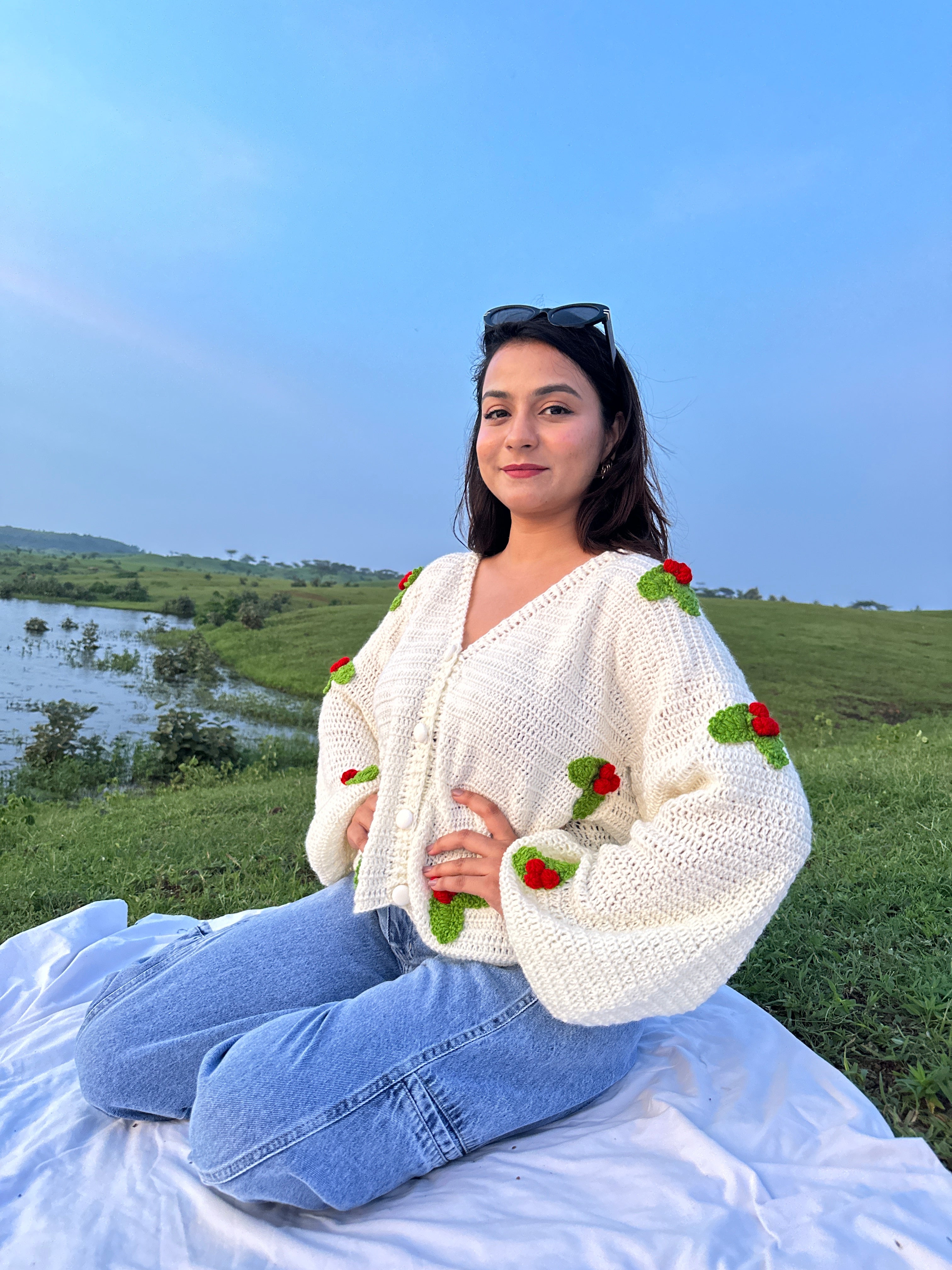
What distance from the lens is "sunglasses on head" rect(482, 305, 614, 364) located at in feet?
7.23

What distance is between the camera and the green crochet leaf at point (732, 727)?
1.80 meters

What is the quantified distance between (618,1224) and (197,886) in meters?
3.07

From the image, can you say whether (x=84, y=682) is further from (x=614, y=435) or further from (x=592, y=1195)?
(x=592, y=1195)

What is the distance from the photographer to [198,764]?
27.2 ft

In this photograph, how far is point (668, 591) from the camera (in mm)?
2016

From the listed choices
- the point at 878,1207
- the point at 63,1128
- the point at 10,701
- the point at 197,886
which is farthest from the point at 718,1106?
the point at 10,701

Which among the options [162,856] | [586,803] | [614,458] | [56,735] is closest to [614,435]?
[614,458]

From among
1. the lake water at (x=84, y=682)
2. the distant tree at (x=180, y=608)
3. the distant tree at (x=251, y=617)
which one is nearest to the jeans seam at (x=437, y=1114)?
the lake water at (x=84, y=682)

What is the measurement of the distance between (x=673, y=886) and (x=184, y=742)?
7.55 metres

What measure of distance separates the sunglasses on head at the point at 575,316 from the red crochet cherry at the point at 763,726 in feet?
3.51

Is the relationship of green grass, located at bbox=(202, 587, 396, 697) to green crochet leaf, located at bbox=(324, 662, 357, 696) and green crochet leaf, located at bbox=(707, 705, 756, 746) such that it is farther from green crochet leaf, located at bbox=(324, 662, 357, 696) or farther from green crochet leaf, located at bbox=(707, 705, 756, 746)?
green crochet leaf, located at bbox=(707, 705, 756, 746)

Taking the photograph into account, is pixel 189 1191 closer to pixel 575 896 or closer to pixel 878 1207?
pixel 575 896

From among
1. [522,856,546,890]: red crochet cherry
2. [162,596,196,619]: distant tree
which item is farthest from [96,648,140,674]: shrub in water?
[522,856,546,890]: red crochet cherry

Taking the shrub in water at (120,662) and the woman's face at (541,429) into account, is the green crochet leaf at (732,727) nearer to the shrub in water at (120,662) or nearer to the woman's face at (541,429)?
the woman's face at (541,429)
